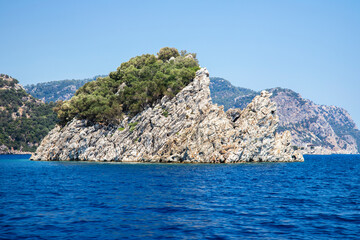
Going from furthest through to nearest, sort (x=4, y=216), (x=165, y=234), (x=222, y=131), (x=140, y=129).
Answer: (x=140, y=129), (x=222, y=131), (x=4, y=216), (x=165, y=234)

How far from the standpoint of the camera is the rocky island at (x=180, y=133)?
94688 millimetres

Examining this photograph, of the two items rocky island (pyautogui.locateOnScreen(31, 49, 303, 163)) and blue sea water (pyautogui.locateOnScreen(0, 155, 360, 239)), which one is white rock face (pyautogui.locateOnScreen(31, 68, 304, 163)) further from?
blue sea water (pyautogui.locateOnScreen(0, 155, 360, 239))

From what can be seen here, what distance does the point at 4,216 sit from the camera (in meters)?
26.7

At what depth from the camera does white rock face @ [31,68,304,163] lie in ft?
310

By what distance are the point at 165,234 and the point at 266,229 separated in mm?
6950

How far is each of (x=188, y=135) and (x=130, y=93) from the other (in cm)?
3085

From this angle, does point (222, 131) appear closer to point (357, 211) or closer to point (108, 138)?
point (108, 138)

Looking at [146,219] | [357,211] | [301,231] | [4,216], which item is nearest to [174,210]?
[146,219]

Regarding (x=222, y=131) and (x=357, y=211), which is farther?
(x=222, y=131)

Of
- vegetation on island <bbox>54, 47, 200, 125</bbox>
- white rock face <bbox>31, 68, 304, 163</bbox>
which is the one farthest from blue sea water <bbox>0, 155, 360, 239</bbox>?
vegetation on island <bbox>54, 47, 200, 125</bbox>

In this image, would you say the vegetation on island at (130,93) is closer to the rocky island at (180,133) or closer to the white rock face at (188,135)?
the rocky island at (180,133)

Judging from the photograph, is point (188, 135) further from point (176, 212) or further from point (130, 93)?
point (176, 212)

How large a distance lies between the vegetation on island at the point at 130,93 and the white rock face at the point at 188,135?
3493mm

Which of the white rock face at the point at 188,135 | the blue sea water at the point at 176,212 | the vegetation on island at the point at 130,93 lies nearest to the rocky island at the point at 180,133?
the white rock face at the point at 188,135
